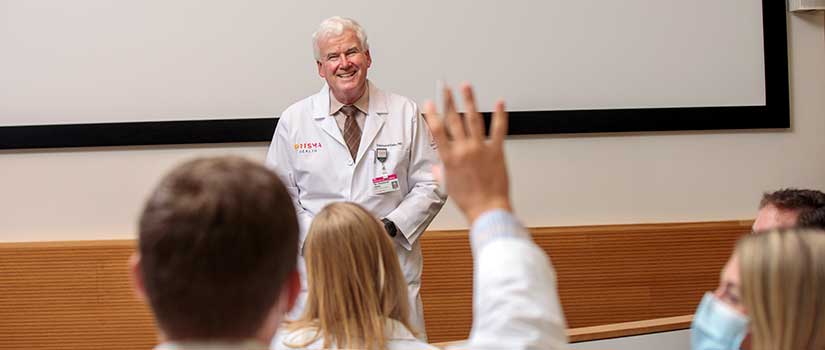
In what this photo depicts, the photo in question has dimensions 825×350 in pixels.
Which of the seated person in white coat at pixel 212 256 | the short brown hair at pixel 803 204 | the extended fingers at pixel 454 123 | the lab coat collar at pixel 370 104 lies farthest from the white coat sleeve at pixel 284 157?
the seated person in white coat at pixel 212 256

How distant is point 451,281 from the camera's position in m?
4.86

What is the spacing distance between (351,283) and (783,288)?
121 cm

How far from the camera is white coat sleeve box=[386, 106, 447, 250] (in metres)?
3.76

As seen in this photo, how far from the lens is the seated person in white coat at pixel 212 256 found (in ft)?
3.84

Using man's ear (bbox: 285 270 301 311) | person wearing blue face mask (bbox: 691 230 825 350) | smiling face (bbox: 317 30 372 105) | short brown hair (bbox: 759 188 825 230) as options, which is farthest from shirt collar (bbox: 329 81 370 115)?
man's ear (bbox: 285 270 301 311)

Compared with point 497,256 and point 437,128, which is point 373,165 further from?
point 497,256

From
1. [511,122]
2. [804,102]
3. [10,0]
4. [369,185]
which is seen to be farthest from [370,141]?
[804,102]

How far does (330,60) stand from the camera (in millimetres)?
3764

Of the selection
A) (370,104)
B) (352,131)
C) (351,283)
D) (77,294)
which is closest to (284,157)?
(352,131)

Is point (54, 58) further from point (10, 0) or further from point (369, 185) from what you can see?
point (369, 185)

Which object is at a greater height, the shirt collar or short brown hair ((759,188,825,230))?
the shirt collar

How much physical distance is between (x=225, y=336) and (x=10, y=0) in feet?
13.3

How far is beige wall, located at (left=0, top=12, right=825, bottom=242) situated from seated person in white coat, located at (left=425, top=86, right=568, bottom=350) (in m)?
3.57

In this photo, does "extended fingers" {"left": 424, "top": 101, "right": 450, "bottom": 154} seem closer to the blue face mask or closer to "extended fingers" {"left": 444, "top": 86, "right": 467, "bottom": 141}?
"extended fingers" {"left": 444, "top": 86, "right": 467, "bottom": 141}
